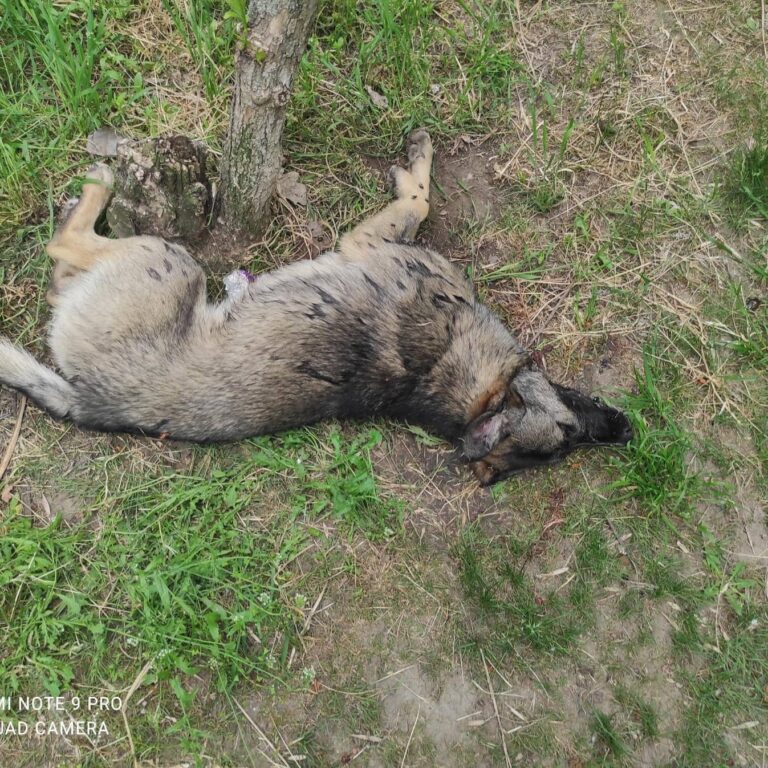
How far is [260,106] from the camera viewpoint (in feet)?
10.9

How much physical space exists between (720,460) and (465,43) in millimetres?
3372

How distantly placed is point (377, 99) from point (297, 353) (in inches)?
78.9

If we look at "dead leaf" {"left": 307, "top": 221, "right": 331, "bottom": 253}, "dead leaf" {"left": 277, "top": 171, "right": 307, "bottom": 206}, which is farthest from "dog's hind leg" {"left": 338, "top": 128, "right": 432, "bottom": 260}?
"dead leaf" {"left": 277, "top": 171, "right": 307, "bottom": 206}

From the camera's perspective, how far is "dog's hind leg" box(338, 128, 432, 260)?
3.96 m

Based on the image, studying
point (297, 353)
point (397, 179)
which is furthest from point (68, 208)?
point (397, 179)

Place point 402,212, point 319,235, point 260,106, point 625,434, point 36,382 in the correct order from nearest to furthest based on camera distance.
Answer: point 260,106 < point 36,382 < point 625,434 < point 402,212 < point 319,235

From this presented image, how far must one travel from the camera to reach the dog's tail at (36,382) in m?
3.52

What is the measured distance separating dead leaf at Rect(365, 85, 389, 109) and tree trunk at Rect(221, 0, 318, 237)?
1.01 meters

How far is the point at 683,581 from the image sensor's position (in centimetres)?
396

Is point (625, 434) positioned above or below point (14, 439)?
above

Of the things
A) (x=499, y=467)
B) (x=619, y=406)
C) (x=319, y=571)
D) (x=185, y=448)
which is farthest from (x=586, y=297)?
(x=185, y=448)

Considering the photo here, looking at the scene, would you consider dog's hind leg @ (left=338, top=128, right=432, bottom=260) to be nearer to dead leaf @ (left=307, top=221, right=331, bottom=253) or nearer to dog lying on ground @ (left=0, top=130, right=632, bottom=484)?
dog lying on ground @ (left=0, top=130, right=632, bottom=484)

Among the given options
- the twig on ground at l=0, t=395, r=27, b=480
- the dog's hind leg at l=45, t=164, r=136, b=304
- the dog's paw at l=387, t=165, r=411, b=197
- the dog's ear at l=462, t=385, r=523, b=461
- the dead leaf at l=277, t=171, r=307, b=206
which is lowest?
the twig on ground at l=0, t=395, r=27, b=480

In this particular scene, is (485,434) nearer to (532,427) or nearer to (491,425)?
(491,425)
